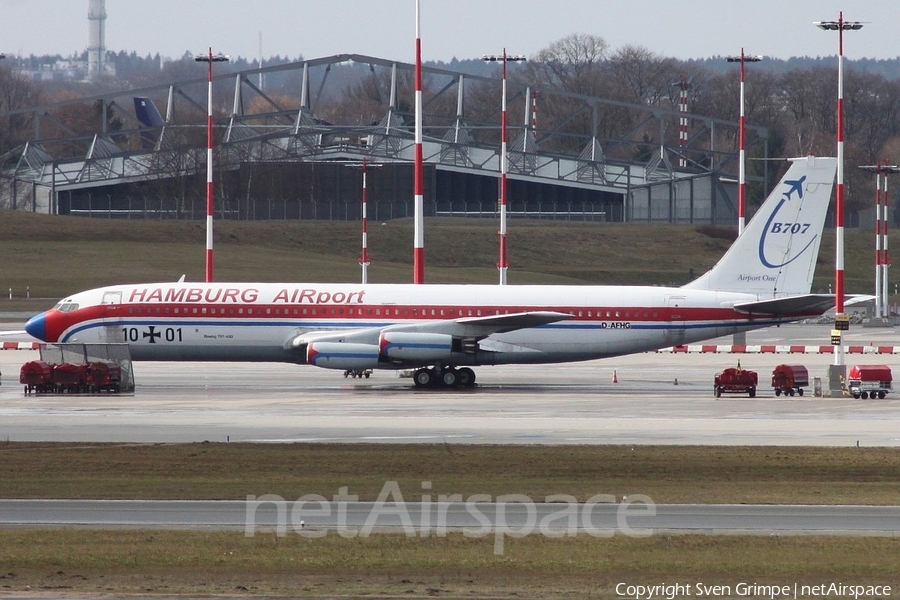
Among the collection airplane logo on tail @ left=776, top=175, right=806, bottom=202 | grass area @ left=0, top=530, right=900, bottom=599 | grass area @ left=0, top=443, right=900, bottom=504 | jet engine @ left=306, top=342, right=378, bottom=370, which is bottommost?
grass area @ left=0, top=530, right=900, bottom=599

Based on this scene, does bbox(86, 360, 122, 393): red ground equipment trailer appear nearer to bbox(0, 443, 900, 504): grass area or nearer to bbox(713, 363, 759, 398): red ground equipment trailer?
bbox(0, 443, 900, 504): grass area

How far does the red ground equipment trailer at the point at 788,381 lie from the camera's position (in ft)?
137

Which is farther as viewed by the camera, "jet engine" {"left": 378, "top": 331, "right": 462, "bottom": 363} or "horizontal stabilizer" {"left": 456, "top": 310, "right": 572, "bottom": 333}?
"horizontal stabilizer" {"left": 456, "top": 310, "right": 572, "bottom": 333}

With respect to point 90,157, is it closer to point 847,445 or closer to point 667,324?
point 667,324

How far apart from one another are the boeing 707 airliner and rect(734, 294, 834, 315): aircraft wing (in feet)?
0.24

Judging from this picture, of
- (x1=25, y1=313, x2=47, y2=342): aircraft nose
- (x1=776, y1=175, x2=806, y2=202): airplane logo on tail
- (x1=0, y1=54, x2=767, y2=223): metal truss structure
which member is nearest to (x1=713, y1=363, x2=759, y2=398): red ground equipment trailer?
(x1=776, y1=175, x2=806, y2=202): airplane logo on tail

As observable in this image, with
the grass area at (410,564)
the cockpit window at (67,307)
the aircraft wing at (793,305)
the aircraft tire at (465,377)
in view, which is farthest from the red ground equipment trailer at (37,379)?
the aircraft wing at (793,305)

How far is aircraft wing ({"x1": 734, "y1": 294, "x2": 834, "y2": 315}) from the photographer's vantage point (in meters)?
42.8

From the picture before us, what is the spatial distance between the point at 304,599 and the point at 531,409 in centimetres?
2275

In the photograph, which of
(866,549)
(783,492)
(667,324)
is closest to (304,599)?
(866,549)

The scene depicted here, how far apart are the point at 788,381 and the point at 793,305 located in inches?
111

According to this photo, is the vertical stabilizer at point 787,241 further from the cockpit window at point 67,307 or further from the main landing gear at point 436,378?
the cockpit window at point 67,307

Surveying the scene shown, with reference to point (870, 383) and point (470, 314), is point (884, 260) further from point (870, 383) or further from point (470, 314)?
point (470, 314)

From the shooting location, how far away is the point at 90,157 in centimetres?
13288
